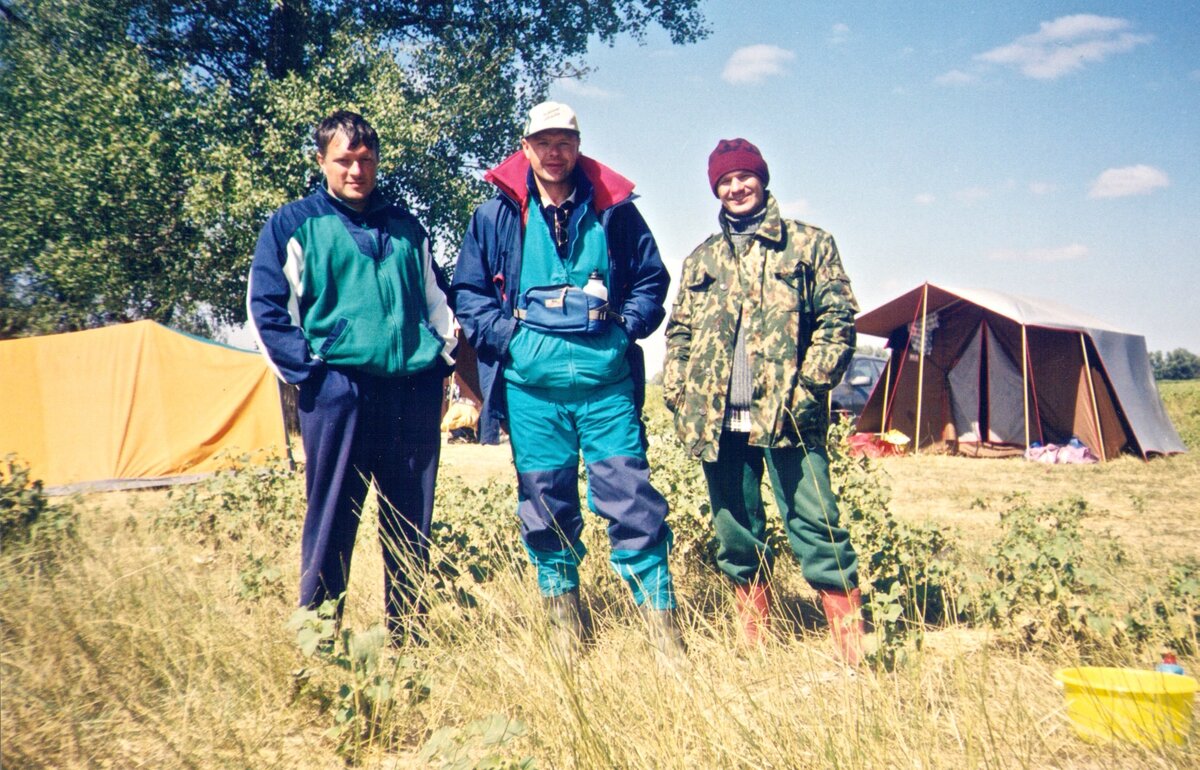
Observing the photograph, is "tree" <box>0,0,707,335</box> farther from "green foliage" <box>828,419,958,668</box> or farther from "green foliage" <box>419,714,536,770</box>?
"green foliage" <box>419,714,536,770</box>

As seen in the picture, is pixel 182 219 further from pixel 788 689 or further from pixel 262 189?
pixel 788 689

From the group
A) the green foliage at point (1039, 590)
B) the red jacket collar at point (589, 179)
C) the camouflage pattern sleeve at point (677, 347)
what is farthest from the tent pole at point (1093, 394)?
the red jacket collar at point (589, 179)

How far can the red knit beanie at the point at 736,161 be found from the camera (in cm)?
302

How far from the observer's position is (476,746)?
6.23 ft

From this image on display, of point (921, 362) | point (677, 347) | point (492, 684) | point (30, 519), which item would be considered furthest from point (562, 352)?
point (921, 362)

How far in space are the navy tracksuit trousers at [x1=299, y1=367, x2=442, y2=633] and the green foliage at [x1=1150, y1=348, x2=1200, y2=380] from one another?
69.5 m

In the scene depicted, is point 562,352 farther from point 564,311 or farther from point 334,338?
point 334,338

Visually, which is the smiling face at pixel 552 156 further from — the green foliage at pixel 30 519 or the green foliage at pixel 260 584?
the green foliage at pixel 30 519

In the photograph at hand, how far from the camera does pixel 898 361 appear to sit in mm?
11938

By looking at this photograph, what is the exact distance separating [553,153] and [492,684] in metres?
1.67

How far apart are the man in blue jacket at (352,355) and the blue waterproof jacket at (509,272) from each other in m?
0.14

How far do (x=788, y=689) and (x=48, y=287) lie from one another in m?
16.3

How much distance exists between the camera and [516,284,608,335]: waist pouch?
2.72 m

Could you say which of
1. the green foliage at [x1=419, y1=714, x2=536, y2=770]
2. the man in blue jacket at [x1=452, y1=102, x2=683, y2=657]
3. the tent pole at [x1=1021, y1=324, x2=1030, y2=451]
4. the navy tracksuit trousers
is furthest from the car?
the green foliage at [x1=419, y1=714, x2=536, y2=770]
